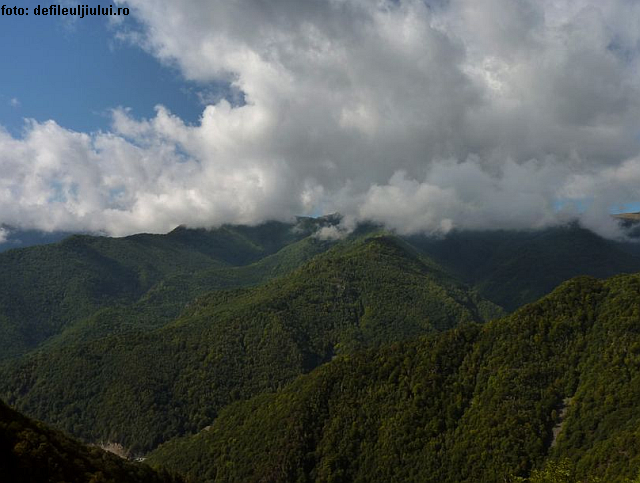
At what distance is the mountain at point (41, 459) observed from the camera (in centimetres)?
9150

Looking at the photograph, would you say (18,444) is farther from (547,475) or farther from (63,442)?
(547,475)

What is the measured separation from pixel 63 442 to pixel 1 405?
1991 centimetres

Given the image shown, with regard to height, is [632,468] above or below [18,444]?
below

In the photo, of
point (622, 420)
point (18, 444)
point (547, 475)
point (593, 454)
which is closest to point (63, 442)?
point (18, 444)

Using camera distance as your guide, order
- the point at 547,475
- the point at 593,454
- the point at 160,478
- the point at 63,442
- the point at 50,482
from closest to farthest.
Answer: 1. the point at 50,482
2. the point at 547,475
3. the point at 63,442
4. the point at 160,478
5. the point at 593,454

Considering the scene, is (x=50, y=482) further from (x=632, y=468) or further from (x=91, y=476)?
(x=632, y=468)

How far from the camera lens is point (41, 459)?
9606 cm

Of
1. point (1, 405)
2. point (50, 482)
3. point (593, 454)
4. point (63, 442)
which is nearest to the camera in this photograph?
point (50, 482)

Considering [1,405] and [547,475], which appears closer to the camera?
[547,475]

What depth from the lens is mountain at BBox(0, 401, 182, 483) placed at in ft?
300

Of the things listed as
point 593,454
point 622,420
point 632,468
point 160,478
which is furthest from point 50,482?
point 622,420

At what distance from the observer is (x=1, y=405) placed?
107188 millimetres

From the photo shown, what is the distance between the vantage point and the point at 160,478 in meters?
152

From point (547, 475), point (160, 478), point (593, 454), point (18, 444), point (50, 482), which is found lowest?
point (593, 454)
